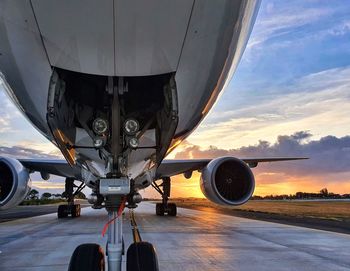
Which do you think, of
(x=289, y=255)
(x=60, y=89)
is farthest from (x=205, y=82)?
(x=289, y=255)

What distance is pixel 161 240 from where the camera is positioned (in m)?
8.98

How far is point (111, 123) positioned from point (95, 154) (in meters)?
0.56

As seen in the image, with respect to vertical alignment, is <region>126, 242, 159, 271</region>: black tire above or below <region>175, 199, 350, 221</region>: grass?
below

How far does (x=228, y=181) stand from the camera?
661 centimetres

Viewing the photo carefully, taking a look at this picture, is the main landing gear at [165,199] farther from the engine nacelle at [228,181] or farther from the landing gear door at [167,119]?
the landing gear door at [167,119]

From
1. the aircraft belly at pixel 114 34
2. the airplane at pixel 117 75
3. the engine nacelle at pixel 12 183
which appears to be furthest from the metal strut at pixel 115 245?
the engine nacelle at pixel 12 183

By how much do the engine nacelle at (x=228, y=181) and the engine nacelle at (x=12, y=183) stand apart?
355 centimetres

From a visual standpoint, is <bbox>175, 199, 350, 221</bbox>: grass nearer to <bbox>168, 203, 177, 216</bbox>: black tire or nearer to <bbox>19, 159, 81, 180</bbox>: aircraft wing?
<bbox>168, 203, 177, 216</bbox>: black tire

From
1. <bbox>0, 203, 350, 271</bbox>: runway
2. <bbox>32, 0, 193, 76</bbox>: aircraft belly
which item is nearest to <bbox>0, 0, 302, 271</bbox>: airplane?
<bbox>32, 0, 193, 76</bbox>: aircraft belly

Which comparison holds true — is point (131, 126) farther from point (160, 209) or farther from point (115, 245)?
point (160, 209)

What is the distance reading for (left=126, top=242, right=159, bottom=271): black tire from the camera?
3525 mm

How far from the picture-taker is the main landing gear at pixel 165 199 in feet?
53.3

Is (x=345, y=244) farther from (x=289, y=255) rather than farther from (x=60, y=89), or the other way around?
(x=60, y=89)

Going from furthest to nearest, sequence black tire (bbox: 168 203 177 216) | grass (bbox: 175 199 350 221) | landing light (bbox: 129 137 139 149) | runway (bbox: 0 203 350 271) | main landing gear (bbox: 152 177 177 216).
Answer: grass (bbox: 175 199 350 221)
black tire (bbox: 168 203 177 216)
main landing gear (bbox: 152 177 177 216)
runway (bbox: 0 203 350 271)
landing light (bbox: 129 137 139 149)
